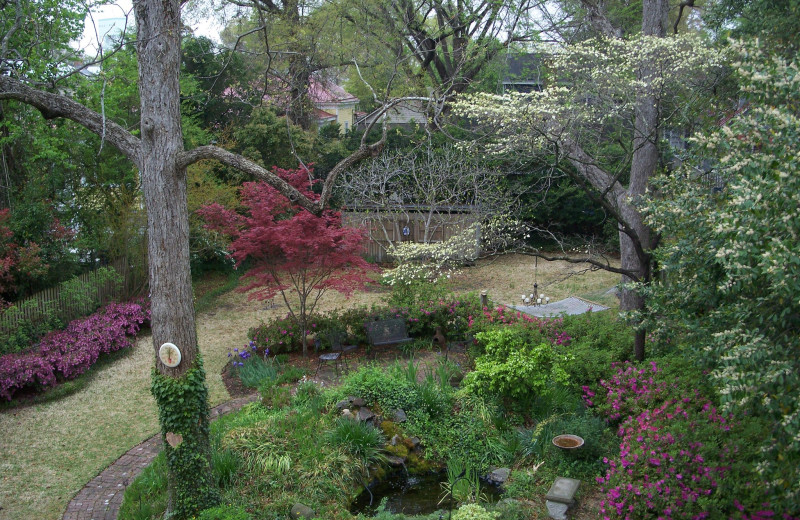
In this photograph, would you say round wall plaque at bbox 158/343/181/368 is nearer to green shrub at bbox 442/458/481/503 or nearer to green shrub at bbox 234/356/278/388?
green shrub at bbox 442/458/481/503

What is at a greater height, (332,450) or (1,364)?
(1,364)

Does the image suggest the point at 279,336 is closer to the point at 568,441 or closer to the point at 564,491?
the point at 568,441

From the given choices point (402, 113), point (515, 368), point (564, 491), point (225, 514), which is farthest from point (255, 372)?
point (402, 113)

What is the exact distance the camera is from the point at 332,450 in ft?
20.7

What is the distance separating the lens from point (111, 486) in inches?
246

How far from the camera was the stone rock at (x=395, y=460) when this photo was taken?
21.7ft

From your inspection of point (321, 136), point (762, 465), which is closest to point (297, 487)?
point (762, 465)

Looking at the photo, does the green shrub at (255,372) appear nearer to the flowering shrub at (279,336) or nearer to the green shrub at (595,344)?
the flowering shrub at (279,336)

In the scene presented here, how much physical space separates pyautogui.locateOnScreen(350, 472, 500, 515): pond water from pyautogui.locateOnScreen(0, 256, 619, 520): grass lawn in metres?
2.88

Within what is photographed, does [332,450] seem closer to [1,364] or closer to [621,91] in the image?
[1,364]

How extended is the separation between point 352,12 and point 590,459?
14855 millimetres

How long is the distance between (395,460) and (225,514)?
2.09 metres

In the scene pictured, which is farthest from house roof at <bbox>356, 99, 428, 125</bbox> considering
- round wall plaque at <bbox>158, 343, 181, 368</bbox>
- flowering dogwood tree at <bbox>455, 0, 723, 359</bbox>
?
round wall plaque at <bbox>158, 343, 181, 368</bbox>

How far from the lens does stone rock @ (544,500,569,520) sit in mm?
5290
